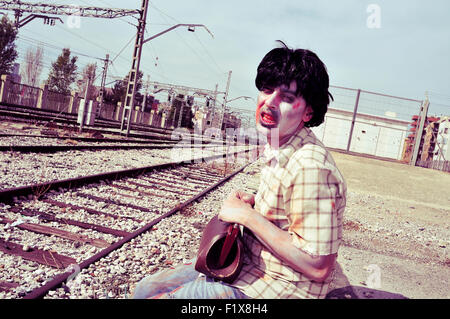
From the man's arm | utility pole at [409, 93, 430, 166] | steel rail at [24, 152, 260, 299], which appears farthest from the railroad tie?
utility pole at [409, 93, 430, 166]

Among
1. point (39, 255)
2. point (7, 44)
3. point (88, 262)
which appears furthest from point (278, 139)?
point (7, 44)

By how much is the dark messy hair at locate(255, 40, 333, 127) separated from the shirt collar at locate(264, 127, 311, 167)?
0.47 feet

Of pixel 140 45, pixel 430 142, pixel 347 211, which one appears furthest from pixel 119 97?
pixel 347 211

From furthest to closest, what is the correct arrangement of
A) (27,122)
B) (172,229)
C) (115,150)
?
(27,122) → (115,150) → (172,229)

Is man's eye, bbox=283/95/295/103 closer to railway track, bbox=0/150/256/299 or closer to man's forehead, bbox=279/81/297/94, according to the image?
man's forehead, bbox=279/81/297/94

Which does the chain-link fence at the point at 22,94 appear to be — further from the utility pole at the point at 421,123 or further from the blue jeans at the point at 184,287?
the blue jeans at the point at 184,287

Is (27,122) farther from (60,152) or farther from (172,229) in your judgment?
(172,229)

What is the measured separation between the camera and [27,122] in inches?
629

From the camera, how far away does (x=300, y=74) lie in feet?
5.23

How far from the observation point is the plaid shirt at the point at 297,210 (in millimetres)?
1400

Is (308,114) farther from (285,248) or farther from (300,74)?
(285,248)

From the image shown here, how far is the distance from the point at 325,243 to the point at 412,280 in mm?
3343

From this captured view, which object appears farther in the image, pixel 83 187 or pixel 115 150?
pixel 115 150
